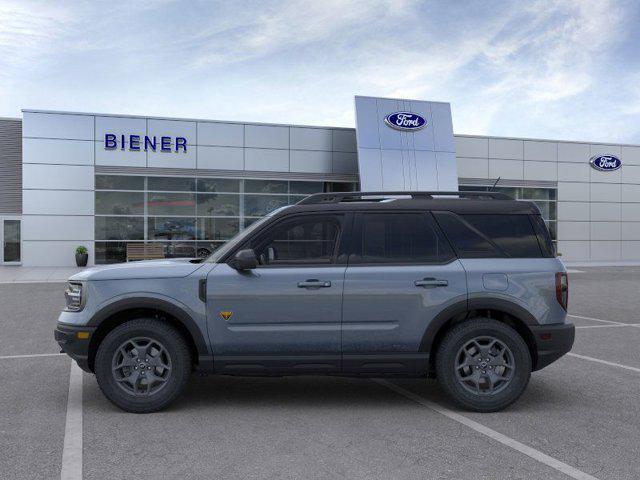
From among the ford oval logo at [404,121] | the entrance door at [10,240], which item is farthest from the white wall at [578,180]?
the entrance door at [10,240]

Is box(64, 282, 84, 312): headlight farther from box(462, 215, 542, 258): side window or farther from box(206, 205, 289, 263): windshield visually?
box(462, 215, 542, 258): side window

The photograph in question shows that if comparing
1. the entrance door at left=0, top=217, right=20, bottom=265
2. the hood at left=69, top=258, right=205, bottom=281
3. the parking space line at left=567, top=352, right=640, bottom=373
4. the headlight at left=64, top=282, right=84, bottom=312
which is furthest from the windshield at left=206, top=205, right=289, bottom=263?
the entrance door at left=0, top=217, right=20, bottom=265

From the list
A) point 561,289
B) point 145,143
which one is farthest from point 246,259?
point 145,143

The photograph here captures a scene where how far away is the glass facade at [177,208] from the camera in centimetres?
2694

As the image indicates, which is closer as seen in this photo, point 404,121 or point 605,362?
point 605,362

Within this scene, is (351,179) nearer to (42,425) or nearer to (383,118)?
(383,118)

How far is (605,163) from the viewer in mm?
33625

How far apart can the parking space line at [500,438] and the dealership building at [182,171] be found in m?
20.6

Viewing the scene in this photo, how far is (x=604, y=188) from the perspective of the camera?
3388cm

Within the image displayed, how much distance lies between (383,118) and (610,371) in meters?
22.7

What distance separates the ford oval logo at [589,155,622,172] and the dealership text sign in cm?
2155

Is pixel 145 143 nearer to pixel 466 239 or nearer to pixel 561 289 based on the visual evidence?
pixel 466 239

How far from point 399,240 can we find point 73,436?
2994mm

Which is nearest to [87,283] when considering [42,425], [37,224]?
[42,425]
